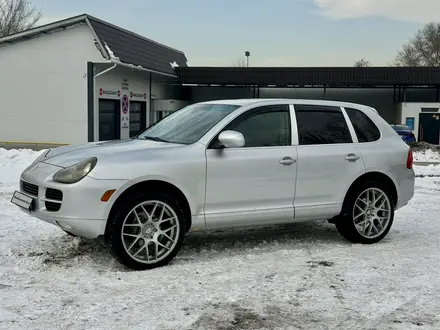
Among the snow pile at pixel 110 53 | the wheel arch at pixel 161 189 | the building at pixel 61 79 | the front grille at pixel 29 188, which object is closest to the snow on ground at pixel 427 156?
the building at pixel 61 79

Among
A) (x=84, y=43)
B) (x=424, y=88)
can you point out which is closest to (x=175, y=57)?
(x=84, y=43)

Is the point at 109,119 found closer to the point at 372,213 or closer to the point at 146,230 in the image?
the point at 372,213

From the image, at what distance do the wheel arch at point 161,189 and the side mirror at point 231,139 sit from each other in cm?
66

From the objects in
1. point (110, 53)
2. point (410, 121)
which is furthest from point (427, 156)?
point (110, 53)

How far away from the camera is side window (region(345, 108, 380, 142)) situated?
6152 mm

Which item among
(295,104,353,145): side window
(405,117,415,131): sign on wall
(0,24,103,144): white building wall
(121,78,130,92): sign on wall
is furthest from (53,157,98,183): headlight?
(405,117,415,131): sign on wall

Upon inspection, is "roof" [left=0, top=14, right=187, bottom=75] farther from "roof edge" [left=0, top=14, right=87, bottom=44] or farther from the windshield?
the windshield

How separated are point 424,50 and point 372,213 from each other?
227ft

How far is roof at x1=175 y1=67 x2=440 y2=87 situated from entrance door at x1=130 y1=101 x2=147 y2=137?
Result: 3.59m

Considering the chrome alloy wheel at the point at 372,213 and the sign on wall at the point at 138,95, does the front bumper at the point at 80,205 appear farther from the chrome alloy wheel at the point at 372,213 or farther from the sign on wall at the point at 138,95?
the sign on wall at the point at 138,95

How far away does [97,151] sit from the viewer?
16.2 ft

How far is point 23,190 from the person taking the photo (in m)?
5.09

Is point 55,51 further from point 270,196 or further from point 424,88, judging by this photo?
point 424,88

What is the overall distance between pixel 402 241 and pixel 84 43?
59.6 ft
